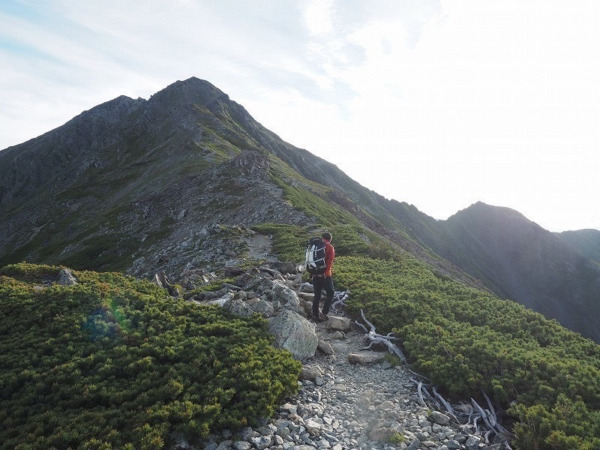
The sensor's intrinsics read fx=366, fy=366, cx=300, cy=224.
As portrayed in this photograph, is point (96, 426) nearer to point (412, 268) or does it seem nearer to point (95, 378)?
point (95, 378)

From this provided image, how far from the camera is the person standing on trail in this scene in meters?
17.0

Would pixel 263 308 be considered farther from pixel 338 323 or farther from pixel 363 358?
pixel 363 358

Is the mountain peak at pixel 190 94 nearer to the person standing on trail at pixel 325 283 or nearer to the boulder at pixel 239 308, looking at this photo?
the person standing on trail at pixel 325 283

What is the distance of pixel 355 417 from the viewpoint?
34.5 ft

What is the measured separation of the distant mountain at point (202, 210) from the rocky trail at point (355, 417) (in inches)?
723

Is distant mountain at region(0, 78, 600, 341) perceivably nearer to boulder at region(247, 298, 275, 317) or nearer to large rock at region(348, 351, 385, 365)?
boulder at region(247, 298, 275, 317)

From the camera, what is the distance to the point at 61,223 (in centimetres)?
9844

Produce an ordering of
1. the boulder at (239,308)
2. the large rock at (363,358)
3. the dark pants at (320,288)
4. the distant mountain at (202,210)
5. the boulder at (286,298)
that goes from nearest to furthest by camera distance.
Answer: the large rock at (363,358) < the boulder at (239,308) < the boulder at (286,298) < the dark pants at (320,288) < the distant mountain at (202,210)

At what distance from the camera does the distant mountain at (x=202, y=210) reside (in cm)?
5228

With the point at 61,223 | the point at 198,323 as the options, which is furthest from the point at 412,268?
the point at 61,223

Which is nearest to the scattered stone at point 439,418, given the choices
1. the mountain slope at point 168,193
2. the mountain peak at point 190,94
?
the mountain slope at point 168,193

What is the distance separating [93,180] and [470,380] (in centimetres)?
13868

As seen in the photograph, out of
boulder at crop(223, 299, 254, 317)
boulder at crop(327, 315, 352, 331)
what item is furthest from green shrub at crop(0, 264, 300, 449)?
boulder at crop(327, 315, 352, 331)

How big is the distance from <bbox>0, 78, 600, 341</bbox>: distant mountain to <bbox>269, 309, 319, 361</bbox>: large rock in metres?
15.9
